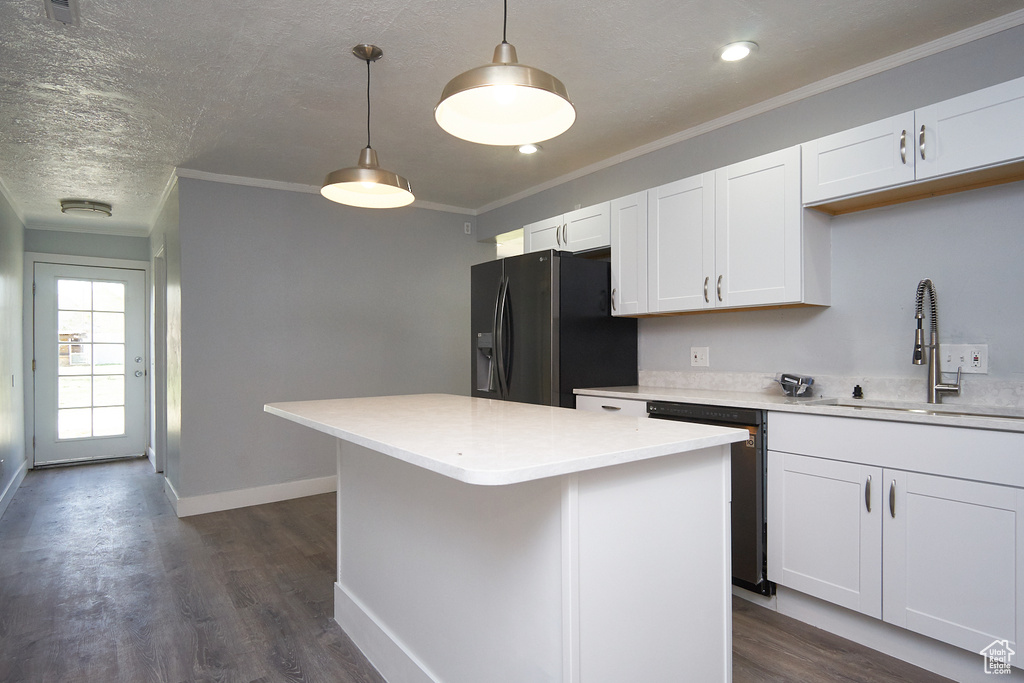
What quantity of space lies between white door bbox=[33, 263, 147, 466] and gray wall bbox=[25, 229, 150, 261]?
0.16m

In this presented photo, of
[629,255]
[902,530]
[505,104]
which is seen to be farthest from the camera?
[629,255]

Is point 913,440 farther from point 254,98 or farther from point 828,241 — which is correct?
point 254,98

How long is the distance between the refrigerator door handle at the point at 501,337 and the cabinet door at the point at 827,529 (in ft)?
5.74

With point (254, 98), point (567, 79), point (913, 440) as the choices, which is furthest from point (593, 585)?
point (254, 98)

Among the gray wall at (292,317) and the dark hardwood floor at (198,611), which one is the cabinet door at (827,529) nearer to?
the dark hardwood floor at (198,611)

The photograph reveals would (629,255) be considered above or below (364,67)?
below

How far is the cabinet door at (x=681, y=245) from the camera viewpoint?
9.57 ft

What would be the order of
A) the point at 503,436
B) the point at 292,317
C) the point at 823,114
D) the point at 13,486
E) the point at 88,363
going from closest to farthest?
the point at 503,436
the point at 823,114
the point at 292,317
the point at 13,486
the point at 88,363

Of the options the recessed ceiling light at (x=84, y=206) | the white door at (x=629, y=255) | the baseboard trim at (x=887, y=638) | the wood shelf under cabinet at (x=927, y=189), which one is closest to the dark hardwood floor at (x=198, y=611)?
the baseboard trim at (x=887, y=638)

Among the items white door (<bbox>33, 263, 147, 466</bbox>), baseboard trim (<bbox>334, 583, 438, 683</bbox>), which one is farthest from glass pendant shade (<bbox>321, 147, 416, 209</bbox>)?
white door (<bbox>33, 263, 147, 466</bbox>)

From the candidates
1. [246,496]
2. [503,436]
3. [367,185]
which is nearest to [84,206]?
[246,496]

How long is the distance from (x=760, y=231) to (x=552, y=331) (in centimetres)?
124

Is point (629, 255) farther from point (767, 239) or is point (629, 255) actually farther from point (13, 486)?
point (13, 486)

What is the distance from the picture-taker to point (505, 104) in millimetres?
1629
